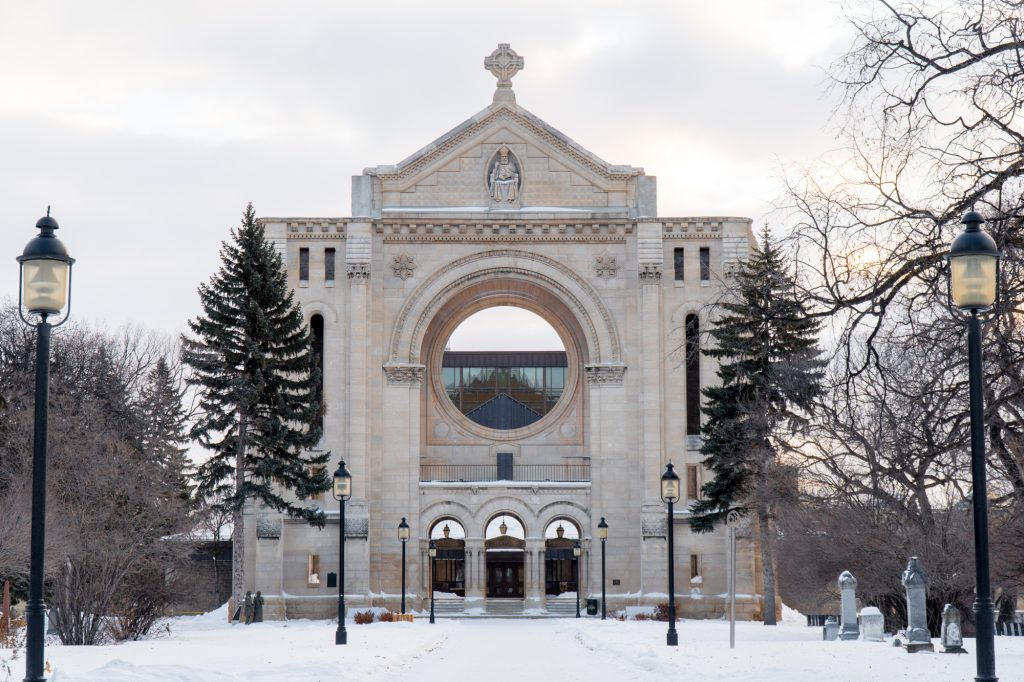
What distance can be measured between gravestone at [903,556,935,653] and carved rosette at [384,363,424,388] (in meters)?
32.8

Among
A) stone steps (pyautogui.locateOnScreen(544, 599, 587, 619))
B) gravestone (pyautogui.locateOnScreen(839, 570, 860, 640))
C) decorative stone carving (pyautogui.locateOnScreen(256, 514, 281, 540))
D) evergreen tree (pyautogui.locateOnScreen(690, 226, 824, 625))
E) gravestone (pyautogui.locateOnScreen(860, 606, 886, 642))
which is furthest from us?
stone steps (pyautogui.locateOnScreen(544, 599, 587, 619))

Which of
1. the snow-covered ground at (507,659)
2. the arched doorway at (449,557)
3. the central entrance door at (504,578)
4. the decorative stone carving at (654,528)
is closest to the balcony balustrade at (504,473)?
the arched doorway at (449,557)

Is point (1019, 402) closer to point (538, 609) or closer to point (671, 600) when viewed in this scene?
point (671, 600)

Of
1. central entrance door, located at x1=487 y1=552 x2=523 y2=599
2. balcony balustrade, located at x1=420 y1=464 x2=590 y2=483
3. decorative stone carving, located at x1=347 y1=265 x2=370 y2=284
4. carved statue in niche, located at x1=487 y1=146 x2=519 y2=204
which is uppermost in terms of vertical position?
carved statue in niche, located at x1=487 y1=146 x2=519 y2=204

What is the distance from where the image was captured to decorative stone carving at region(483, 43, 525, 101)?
59.8 metres

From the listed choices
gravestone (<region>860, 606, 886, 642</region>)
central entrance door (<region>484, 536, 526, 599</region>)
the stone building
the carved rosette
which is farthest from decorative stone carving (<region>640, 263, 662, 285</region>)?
gravestone (<region>860, 606, 886, 642</region>)

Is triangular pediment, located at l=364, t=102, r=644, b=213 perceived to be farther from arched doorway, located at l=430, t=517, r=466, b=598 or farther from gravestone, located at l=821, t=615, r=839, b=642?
gravestone, located at l=821, t=615, r=839, b=642

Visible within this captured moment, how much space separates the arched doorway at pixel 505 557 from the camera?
59.2 m

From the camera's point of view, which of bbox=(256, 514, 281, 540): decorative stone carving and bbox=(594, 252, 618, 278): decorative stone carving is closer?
bbox=(256, 514, 281, 540): decorative stone carving

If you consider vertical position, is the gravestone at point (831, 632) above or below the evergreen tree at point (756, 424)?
below

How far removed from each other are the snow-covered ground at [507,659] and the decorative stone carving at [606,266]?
24.4 metres

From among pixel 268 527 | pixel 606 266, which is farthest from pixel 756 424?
pixel 268 527

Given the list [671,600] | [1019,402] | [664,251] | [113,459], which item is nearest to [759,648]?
[671,600]

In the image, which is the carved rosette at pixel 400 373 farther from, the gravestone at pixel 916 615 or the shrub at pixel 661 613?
the gravestone at pixel 916 615
